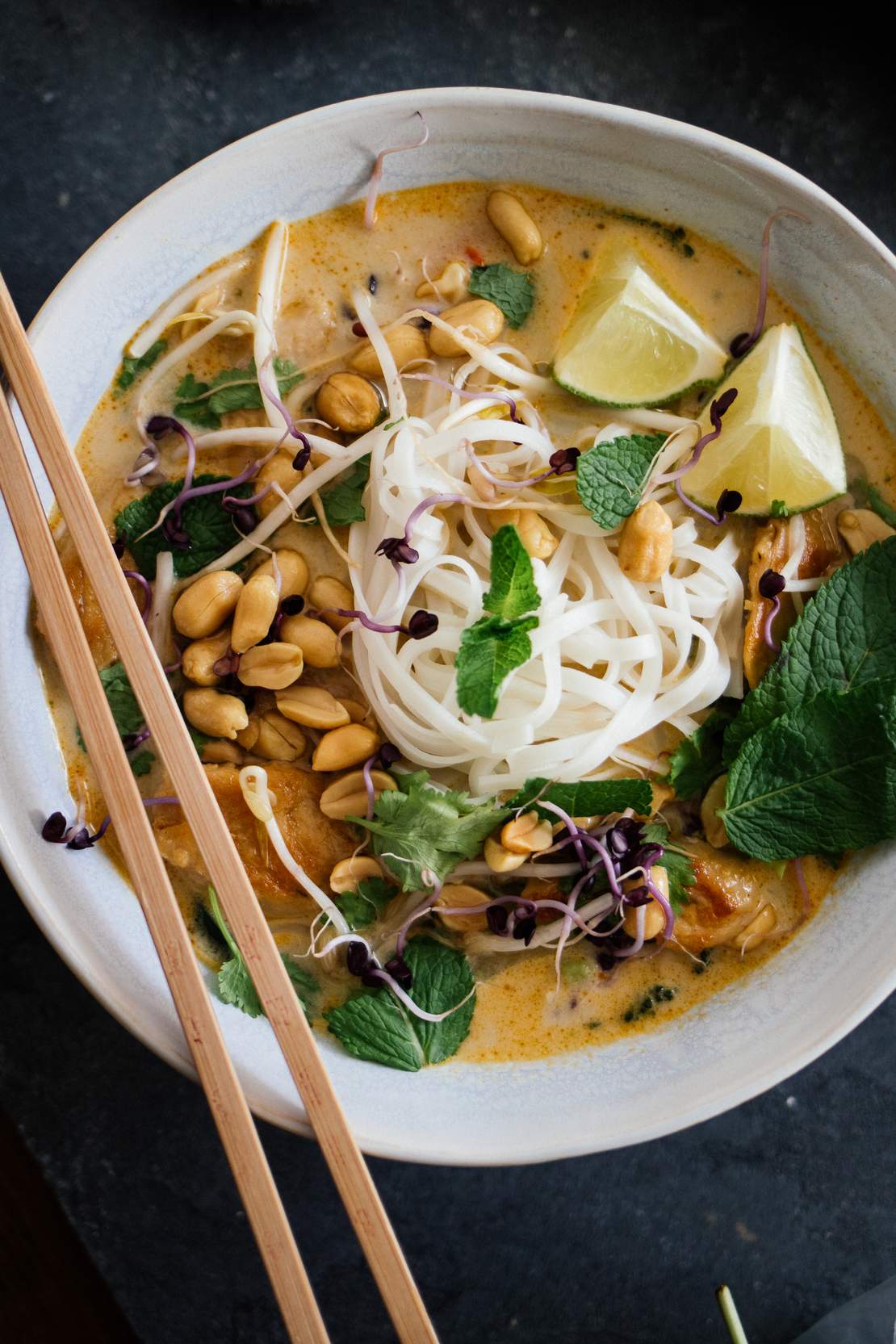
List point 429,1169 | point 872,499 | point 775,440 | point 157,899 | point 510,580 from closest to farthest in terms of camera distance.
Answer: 1. point 157,899
2. point 510,580
3. point 775,440
4. point 872,499
5. point 429,1169

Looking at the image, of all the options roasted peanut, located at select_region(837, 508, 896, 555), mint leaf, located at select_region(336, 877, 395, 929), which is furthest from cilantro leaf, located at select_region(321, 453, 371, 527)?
roasted peanut, located at select_region(837, 508, 896, 555)

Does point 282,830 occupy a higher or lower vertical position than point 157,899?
lower

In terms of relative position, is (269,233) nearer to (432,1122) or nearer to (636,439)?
(636,439)

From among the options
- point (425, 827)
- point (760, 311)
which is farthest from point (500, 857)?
point (760, 311)

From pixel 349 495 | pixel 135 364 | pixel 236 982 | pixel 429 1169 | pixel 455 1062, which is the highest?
pixel 135 364

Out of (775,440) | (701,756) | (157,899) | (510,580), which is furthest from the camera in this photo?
(701,756)

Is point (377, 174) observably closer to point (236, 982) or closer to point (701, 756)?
point (701, 756)

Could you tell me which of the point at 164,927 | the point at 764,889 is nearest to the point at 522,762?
the point at 764,889
